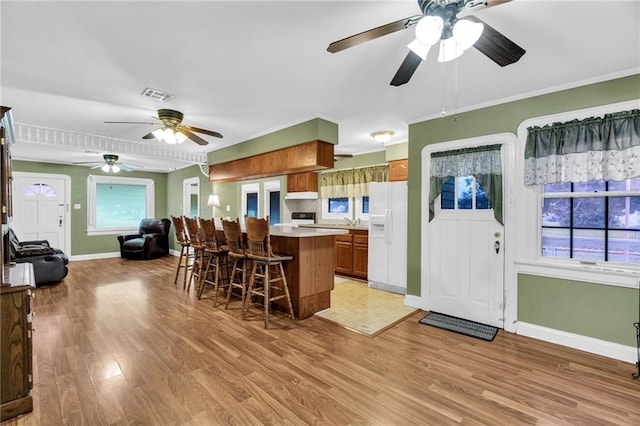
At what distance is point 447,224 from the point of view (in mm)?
3584

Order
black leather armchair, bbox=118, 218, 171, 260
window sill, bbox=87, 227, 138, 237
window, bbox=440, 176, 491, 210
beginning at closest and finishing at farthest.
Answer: window, bbox=440, 176, 491, 210 → black leather armchair, bbox=118, 218, 171, 260 → window sill, bbox=87, 227, 138, 237

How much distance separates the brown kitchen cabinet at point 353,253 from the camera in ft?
17.0

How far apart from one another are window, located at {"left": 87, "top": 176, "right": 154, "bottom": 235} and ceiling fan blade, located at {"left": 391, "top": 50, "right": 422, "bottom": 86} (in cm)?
844

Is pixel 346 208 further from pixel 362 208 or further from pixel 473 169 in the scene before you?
pixel 473 169

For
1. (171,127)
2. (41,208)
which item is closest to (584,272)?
(171,127)

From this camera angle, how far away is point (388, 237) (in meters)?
4.58

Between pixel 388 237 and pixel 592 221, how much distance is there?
2358 mm

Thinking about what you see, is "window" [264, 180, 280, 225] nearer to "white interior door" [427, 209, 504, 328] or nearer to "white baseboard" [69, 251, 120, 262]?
"white interior door" [427, 209, 504, 328]

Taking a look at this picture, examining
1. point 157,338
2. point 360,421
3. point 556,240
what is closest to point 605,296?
point 556,240

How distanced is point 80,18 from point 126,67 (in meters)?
0.64

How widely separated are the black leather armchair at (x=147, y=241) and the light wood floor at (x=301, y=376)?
157 inches

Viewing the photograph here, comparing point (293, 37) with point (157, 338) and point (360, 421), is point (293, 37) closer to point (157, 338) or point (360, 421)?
point (360, 421)

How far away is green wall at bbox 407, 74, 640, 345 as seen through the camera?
2.58 meters

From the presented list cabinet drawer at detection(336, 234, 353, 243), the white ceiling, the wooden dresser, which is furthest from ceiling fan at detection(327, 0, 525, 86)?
cabinet drawer at detection(336, 234, 353, 243)
